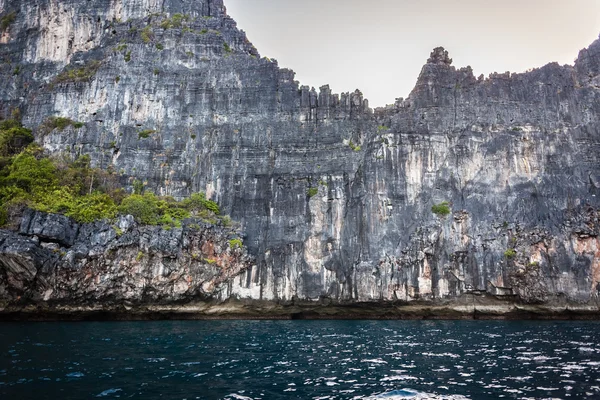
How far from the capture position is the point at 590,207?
37469 mm

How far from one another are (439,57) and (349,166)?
1498 centimetres

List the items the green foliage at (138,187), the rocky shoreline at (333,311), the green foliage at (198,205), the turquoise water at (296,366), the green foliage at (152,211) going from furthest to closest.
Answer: the green foliage at (138,187), the green foliage at (198,205), the green foliage at (152,211), the rocky shoreline at (333,311), the turquoise water at (296,366)

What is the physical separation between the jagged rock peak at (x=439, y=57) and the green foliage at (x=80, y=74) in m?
35.7

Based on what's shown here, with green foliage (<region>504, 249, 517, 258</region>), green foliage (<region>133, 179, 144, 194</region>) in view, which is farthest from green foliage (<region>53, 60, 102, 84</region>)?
green foliage (<region>504, 249, 517, 258</region>)

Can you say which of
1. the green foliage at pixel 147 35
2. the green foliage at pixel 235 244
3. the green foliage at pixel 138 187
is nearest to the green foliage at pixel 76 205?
the green foliage at pixel 138 187

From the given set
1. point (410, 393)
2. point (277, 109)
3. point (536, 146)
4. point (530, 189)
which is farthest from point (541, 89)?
point (410, 393)

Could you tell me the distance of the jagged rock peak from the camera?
44.2 meters

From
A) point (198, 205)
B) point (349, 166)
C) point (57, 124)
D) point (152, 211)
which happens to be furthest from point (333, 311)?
Answer: point (57, 124)

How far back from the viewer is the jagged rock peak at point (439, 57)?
44.2 m

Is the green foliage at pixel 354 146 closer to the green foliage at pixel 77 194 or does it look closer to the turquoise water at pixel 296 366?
the green foliage at pixel 77 194

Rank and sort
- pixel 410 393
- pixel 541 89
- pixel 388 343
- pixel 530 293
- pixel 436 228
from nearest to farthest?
1. pixel 410 393
2. pixel 388 343
3. pixel 530 293
4. pixel 436 228
5. pixel 541 89

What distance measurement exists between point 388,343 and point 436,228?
800 inches

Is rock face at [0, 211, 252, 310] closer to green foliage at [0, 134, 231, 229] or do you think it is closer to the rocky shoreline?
the rocky shoreline

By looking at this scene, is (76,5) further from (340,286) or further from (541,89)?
(541,89)
